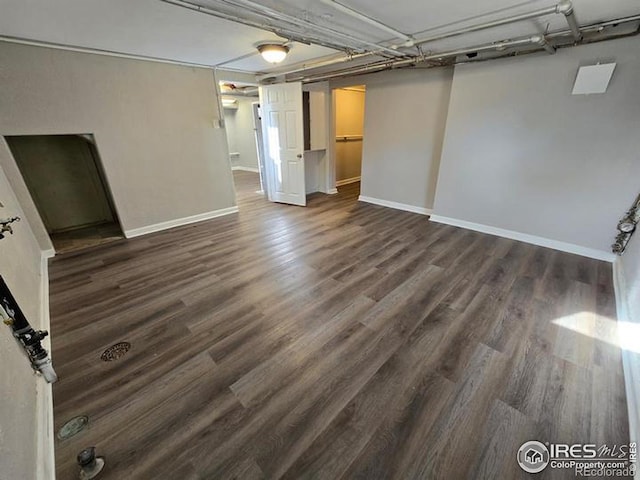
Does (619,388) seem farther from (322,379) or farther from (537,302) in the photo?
Result: (322,379)

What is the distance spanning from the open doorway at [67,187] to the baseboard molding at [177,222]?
0.73 ft

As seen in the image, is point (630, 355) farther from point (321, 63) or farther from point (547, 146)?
point (321, 63)

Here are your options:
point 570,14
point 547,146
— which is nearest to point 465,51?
point 570,14

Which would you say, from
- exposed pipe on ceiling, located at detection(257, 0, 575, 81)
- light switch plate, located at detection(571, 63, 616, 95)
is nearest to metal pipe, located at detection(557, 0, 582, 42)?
exposed pipe on ceiling, located at detection(257, 0, 575, 81)

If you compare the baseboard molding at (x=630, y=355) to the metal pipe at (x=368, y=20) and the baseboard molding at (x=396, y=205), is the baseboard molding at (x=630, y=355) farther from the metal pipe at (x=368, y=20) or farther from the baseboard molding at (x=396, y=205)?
the metal pipe at (x=368, y=20)

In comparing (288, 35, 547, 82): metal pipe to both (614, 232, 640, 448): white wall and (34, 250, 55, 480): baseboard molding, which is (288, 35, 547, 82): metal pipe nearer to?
(614, 232, 640, 448): white wall

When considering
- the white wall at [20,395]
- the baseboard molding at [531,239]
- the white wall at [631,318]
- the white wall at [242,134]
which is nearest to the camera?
the white wall at [20,395]

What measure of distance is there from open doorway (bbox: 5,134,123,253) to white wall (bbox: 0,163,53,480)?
5.87ft

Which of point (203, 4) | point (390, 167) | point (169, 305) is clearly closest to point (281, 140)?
point (390, 167)

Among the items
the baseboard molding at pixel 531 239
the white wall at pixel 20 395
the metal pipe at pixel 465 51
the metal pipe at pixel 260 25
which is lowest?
the baseboard molding at pixel 531 239

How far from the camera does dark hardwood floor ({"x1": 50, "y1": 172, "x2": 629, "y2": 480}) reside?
1.33 metres

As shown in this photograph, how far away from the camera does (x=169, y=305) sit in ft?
7.97

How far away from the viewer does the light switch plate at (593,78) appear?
2.67 meters

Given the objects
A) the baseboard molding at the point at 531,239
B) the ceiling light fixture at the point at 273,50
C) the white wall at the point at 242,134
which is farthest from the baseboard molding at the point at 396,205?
the white wall at the point at 242,134
